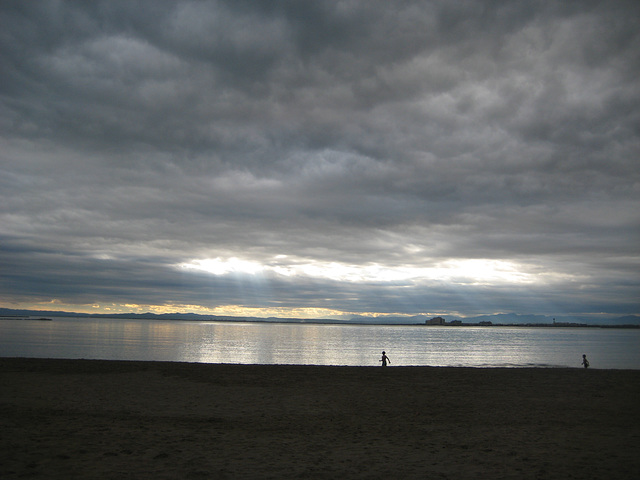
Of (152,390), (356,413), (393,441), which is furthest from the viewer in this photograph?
(152,390)

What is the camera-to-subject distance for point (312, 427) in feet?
44.5

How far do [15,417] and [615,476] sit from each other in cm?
1620

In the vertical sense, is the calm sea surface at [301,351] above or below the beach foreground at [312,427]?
below

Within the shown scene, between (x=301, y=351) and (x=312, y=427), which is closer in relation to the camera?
(x=312, y=427)

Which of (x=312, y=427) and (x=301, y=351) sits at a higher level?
(x=312, y=427)

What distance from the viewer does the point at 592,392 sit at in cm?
2086

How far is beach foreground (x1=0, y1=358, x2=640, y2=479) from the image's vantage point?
9.41m

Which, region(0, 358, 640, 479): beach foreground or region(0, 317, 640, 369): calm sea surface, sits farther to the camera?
region(0, 317, 640, 369): calm sea surface

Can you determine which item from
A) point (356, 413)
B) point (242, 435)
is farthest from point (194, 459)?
point (356, 413)

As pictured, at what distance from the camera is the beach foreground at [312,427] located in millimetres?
9414

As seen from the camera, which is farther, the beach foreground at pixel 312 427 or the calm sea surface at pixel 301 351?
the calm sea surface at pixel 301 351

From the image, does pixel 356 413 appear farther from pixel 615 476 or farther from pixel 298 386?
pixel 615 476

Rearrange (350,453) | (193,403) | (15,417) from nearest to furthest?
(350,453), (15,417), (193,403)

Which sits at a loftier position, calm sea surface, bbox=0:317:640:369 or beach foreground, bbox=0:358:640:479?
beach foreground, bbox=0:358:640:479
